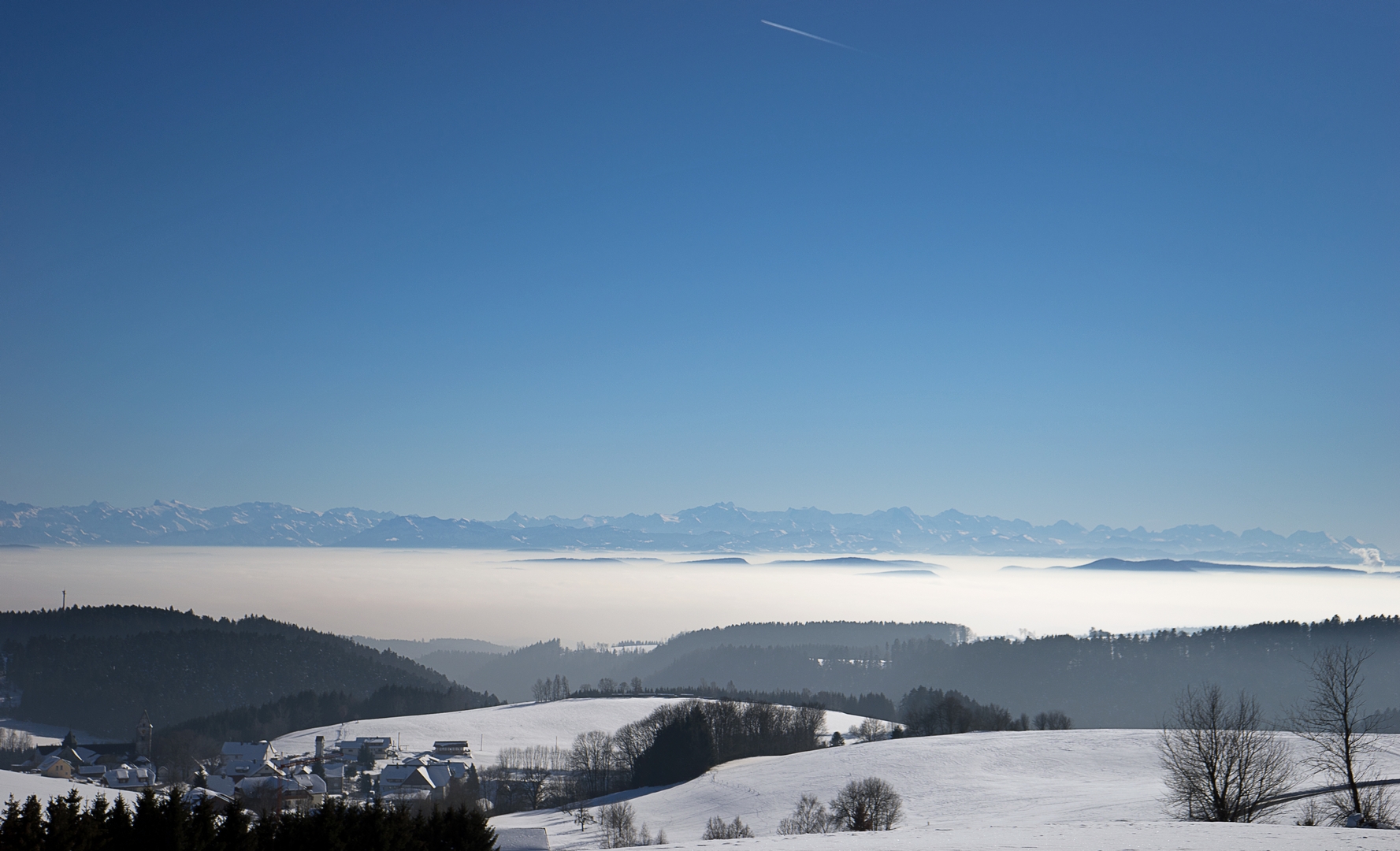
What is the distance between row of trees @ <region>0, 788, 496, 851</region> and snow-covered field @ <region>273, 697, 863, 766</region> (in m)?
96.0

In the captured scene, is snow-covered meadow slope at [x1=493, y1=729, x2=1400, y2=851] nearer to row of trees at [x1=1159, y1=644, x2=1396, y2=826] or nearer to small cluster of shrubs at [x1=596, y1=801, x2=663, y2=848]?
small cluster of shrubs at [x1=596, y1=801, x2=663, y2=848]

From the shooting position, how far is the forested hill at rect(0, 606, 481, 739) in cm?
17112

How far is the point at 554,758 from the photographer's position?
111 metres

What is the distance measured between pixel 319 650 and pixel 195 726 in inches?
1593

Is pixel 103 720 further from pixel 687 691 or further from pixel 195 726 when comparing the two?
pixel 687 691

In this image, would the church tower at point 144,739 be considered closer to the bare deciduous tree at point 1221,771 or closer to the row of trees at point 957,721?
the row of trees at point 957,721

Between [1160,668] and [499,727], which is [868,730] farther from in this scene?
[1160,668]

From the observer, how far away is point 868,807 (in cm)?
5094

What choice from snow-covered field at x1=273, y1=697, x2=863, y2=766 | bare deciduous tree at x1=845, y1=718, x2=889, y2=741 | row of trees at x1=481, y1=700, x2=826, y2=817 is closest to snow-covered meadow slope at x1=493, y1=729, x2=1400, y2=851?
row of trees at x1=481, y1=700, x2=826, y2=817

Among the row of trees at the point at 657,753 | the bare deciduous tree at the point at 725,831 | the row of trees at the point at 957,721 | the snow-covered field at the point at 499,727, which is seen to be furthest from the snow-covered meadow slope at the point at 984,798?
the snow-covered field at the point at 499,727

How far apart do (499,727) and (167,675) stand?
275ft

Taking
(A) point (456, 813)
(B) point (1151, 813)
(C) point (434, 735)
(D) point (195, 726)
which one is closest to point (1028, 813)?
(B) point (1151, 813)

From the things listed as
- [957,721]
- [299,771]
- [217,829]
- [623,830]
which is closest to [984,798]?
[623,830]

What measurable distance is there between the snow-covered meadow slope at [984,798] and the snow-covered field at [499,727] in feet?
176
